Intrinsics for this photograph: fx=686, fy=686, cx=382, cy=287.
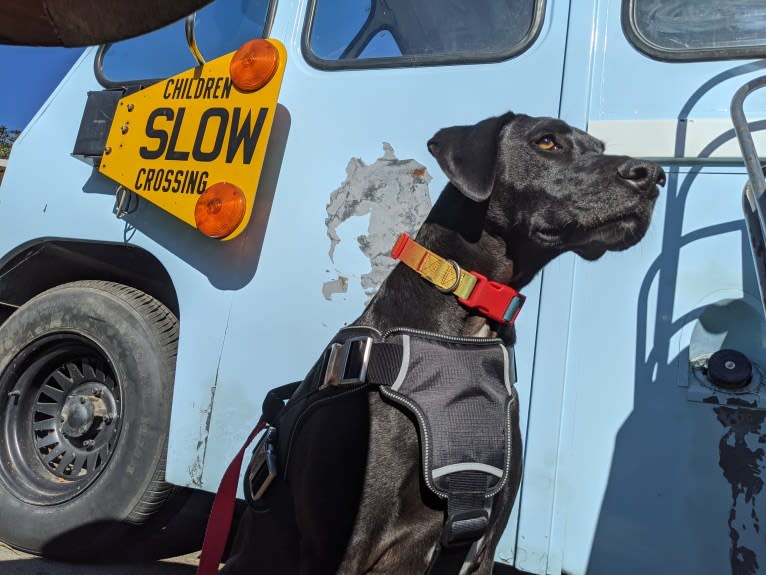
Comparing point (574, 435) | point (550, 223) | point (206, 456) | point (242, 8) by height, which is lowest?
point (206, 456)

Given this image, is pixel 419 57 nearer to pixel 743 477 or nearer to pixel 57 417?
pixel 743 477

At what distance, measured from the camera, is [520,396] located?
2029 millimetres

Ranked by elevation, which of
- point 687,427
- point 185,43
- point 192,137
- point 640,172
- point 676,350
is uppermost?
point 185,43

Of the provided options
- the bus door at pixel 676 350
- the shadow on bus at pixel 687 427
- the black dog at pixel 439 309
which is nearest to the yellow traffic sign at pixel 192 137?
the black dog at pixel 439 309

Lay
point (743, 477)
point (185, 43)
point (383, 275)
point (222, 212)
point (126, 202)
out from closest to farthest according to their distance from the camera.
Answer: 1. point (743, 477)
2. point (383, 275)
3. point (222, 212)
4. point (126, 202)
5. point (185, 43)

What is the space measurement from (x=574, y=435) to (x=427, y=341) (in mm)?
569

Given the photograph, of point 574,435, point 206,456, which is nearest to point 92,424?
point 206,456

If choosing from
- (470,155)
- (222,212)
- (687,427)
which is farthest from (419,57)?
(687,427)

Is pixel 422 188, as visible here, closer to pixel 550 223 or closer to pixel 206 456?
pixel 550 223

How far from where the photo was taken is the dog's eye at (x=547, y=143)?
1.96 meters

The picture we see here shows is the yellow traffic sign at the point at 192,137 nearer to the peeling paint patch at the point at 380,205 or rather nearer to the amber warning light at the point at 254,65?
the amber warning light at the point at 254,65

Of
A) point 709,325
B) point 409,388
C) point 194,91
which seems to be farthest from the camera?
point 194,91

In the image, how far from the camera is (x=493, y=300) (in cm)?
182

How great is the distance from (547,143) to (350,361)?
854 millimetres
